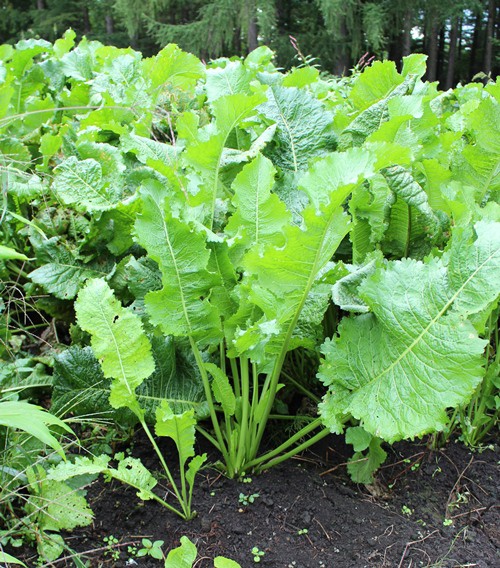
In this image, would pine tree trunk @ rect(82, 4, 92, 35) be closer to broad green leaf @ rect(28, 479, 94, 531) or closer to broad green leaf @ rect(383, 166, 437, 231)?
broad green leaf @ rect(383, 166, 437, 231)

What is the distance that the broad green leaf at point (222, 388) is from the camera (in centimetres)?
141

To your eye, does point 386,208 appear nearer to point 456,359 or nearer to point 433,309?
point 433,309

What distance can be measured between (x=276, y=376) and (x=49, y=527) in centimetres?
63

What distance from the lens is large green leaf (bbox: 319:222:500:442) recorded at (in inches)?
45.3

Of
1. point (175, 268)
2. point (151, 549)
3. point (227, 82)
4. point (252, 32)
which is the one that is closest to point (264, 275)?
point (175, 268)

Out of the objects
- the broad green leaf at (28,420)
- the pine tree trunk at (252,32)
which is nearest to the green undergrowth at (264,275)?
the broad green leaf at (28,420)

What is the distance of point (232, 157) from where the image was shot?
64.2 inches

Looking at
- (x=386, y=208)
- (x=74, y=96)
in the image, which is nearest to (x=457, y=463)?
(x=386, y=208)

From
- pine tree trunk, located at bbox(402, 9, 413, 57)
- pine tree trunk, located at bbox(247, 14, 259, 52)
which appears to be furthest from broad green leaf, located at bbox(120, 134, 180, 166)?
pine tree trunk, located at bbox(402, 9, 413, 57)

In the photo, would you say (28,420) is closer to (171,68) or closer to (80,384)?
(80,384)

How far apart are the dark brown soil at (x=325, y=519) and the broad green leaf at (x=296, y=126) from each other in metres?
0.90

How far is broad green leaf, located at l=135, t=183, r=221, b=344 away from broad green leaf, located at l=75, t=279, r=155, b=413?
0.07 metres

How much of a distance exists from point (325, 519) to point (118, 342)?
68 centimetres

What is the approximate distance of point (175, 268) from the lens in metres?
1.37
